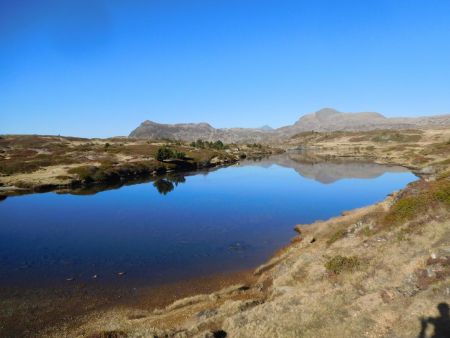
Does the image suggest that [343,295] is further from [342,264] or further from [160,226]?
[160,226]

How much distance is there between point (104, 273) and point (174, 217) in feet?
76.3

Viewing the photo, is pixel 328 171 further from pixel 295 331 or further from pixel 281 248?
pixel 295 331

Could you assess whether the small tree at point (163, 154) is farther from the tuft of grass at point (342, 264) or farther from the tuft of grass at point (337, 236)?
the tuft of grass at point (342, 264)

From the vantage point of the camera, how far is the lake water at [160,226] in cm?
3509

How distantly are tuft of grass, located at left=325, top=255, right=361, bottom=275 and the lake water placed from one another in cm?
1077

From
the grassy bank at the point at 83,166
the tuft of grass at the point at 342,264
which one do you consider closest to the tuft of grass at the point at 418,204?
the tuft of grass at the point at 342,264

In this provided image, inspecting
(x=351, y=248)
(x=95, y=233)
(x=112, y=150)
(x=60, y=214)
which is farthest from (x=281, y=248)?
(x=112, y=150)

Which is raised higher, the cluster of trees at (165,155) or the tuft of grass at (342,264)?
the cluster of trees at (165,155)

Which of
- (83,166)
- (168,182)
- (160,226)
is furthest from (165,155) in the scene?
(160,226)

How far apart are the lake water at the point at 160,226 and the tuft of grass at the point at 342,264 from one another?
35.3 feet

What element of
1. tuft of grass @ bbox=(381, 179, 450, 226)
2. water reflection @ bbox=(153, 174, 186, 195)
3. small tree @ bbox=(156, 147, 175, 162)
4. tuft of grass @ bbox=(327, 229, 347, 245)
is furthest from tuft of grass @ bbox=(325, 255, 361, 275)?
small tree @ bbox=(156, 147, 175, 162)

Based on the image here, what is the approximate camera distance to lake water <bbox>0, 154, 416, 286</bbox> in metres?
35.1

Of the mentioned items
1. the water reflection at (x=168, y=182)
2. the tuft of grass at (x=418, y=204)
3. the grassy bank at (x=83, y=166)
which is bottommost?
the water reflection at (x=168, y=182)

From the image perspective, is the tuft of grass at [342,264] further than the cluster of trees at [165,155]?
No
